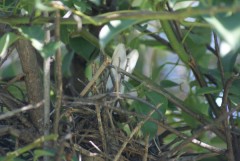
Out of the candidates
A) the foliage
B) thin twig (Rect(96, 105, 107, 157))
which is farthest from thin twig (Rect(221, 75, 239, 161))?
thin twig (Rect(96, 105, 107, 157))

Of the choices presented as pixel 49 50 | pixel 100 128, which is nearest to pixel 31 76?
pixel 100 128

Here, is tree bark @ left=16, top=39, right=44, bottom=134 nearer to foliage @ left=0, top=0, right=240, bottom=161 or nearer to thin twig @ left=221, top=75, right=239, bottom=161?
foliage @ left=0, top=0, right=240, bottom=161

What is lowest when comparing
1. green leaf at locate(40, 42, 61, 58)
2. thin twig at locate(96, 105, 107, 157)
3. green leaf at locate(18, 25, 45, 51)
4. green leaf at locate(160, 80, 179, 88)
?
green leaf at locate(160, 80, 179, 88)

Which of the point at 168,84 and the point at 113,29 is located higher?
the point at 113,29

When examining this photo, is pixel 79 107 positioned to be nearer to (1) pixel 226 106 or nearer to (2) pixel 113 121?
(2) pixel 113 121

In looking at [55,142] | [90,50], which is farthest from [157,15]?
[90,50]

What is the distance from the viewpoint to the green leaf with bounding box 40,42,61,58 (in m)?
0.64

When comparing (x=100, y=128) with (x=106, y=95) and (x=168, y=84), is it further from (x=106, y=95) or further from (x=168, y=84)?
(x=168, y=84)

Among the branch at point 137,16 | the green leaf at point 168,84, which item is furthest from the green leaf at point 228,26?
the green leaf at point 168,84

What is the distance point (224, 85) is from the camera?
92 cm

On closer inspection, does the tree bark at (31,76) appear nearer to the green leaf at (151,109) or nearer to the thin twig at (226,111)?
the green leaf at (151,109)

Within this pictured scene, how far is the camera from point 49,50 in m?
0.65

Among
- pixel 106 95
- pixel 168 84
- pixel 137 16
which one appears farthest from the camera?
pixel 168 84

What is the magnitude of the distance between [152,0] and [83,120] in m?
0.21
